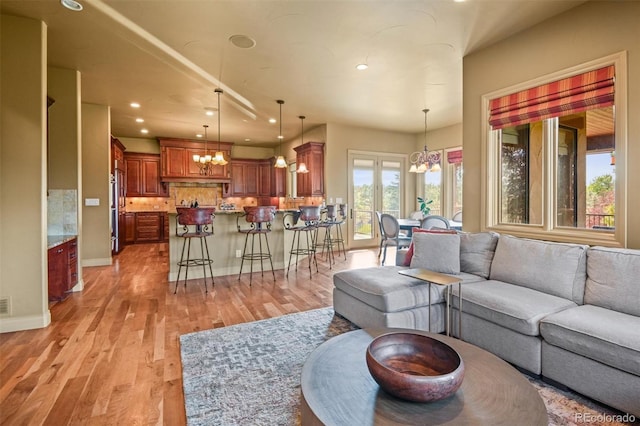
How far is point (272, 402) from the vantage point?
1.79 metres

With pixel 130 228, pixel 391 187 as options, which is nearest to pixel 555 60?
pixel 391 187

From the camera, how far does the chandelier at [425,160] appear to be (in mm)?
6031

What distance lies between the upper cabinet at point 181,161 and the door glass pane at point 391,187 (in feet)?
15.7

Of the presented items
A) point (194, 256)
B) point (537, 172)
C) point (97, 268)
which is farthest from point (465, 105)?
point (97, 268)

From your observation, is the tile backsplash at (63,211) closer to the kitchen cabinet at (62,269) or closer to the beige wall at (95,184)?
the kitchen cabinet at (62,269)

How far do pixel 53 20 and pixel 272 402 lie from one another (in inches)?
156

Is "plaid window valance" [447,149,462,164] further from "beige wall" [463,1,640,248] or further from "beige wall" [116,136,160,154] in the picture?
"beige wall" [116,136,160,154]

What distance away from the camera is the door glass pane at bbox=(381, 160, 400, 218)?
798cm

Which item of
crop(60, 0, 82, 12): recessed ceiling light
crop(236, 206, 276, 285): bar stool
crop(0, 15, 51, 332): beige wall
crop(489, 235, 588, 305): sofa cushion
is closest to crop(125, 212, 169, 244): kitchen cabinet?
crop(236, 206, 276, 285): bar stool

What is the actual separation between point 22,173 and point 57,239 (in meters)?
1.07

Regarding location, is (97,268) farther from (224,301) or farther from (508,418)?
(508,418)

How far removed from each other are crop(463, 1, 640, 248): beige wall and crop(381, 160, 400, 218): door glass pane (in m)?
4.16

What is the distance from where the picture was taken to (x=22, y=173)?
9.47ft

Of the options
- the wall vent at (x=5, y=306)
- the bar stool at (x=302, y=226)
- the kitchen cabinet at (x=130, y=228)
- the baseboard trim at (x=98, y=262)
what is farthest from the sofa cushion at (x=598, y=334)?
the kitchen cabinet at (x=130, y=228)
